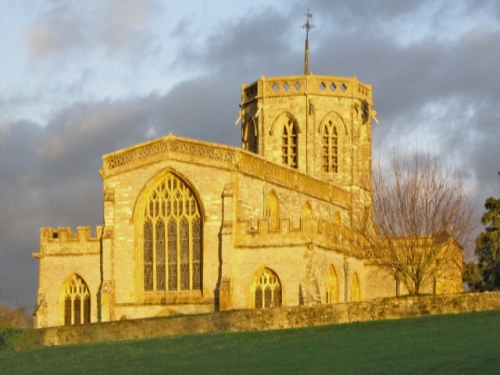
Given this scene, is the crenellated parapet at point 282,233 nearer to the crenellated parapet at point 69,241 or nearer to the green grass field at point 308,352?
the crenellated parapet at point 69,241

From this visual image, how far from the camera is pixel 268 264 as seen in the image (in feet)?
180

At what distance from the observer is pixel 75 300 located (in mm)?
58156

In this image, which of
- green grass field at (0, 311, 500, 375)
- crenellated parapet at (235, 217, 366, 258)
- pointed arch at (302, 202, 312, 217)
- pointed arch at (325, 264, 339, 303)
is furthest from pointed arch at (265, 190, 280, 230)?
green grass field at (0, 311, 500, 375)

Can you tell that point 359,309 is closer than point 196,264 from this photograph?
Yes

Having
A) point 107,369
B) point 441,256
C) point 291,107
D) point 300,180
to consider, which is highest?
point 291,107

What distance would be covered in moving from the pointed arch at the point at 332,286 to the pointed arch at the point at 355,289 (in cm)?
202

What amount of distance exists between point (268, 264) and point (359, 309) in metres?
15.5

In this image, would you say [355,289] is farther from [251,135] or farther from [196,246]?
[251,135]

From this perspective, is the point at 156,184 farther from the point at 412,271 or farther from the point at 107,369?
the point at 107,369

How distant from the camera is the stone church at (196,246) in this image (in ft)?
179

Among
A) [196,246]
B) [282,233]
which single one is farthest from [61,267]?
[282,233]

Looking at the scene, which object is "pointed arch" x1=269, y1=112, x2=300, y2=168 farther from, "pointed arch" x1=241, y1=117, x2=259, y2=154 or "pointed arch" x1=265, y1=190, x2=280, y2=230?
"pointed arch" x1=265, y1=190, x2=280, y2=230

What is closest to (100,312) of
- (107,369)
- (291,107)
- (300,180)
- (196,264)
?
(196,264)

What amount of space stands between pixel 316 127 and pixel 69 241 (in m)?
17.7
